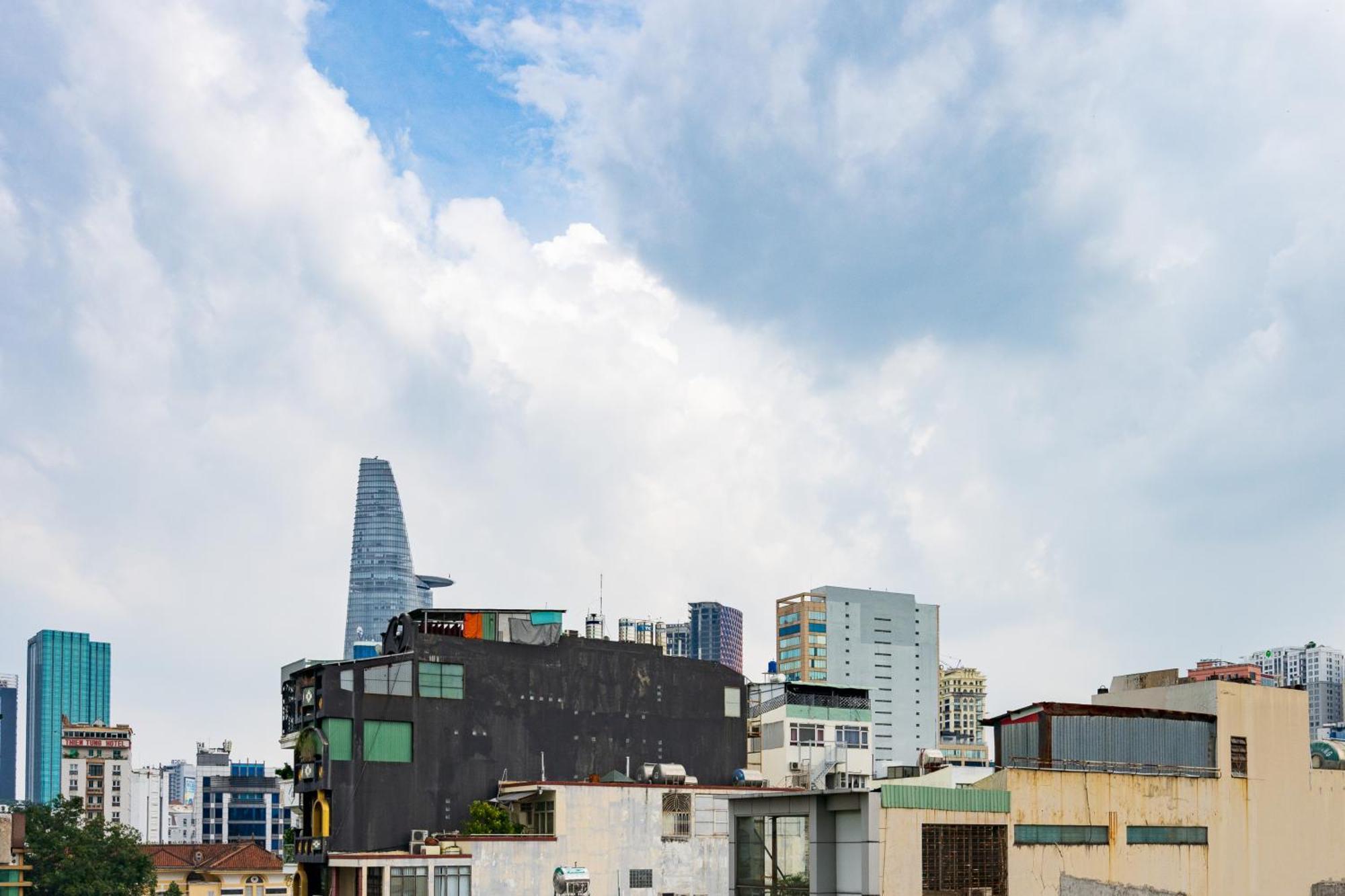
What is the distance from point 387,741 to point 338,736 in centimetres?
286

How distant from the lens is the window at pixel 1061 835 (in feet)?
196

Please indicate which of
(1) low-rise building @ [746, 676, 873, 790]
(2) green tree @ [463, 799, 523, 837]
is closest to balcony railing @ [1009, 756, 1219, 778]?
(2) green tree @ [463, 799, 523, 837]

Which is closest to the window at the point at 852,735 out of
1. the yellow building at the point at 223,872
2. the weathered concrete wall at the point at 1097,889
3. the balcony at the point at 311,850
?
the balcony at the point at 311,850

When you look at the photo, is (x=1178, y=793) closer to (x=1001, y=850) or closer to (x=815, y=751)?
(x=1001, y=850)

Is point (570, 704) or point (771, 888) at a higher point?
point (570, 704)

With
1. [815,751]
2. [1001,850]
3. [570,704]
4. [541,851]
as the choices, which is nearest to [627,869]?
[541,851]

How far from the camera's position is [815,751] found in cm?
9775

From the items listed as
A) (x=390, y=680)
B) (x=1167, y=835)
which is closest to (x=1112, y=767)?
(x=1167, y=835)

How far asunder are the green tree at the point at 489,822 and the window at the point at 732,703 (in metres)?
17.9

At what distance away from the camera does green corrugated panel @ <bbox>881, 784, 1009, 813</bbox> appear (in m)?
56.1

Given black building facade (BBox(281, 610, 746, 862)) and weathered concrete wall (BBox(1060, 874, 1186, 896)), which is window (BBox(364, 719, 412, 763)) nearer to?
black building facade (BBox(281, 610, 746, 862))

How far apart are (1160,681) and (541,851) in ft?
107

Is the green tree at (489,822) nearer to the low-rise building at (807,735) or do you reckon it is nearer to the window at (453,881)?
the window at (453,881)

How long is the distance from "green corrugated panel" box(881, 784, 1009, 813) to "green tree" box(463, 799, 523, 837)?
1226 inches
